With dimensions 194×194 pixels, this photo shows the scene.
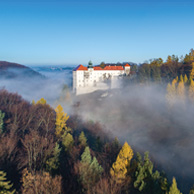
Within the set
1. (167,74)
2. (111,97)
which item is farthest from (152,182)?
(167,74)

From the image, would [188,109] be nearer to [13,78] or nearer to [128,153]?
[128,153]

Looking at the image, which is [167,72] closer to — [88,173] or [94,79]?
[94,79]

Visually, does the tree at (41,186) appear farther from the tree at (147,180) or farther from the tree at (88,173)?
the tree at (147,180)

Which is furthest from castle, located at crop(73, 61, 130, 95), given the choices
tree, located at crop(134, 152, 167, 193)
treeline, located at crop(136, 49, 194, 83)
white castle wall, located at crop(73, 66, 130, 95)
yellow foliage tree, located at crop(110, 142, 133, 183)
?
tree, located at crop(134, 152, 167, 193)

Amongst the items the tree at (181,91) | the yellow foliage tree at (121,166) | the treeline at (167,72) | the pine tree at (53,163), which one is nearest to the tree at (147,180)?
the yellow foliage tree at (121,166)

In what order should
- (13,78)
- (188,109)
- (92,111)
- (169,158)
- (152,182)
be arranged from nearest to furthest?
(152,182) < (169,158) < (188,109) < (92,111) < (13,78)

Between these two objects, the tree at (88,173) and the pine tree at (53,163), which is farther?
the pine tree at (53,163)
